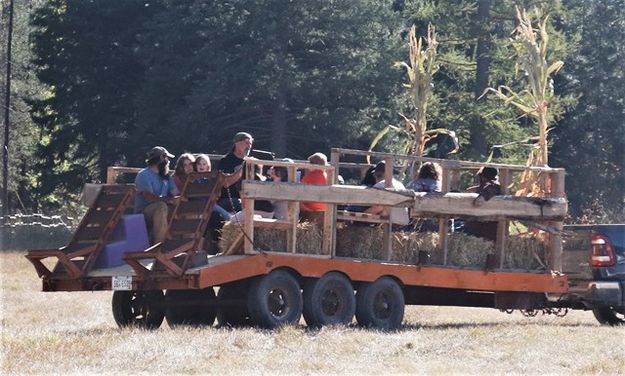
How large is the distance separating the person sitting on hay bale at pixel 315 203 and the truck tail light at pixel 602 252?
13.8ft

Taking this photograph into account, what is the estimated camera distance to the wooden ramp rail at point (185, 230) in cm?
1415

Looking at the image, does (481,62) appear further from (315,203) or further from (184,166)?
(315,203)

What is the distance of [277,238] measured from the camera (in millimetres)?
15102

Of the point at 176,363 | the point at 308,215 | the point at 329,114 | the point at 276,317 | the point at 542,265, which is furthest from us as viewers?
the point at 329,114

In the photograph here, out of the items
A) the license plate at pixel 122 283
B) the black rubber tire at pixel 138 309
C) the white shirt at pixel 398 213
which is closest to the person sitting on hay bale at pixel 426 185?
the white shirt at pixel 398 213

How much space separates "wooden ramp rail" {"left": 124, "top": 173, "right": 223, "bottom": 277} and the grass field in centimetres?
68

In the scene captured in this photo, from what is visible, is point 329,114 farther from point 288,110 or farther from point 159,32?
point 159,32

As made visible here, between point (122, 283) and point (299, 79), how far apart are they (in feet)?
83.9

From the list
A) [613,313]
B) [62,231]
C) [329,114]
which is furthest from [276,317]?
[62,231]

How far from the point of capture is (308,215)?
51.9 feet

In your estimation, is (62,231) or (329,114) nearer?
(329,114)

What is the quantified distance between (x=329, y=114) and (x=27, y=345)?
28113 mm

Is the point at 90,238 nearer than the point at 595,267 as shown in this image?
Yes

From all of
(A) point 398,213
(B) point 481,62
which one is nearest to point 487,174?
(A) point 398,213
